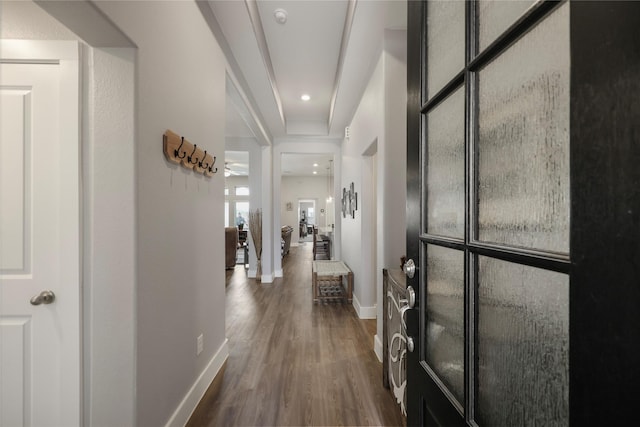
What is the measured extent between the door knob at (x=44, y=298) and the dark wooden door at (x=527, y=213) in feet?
5.02

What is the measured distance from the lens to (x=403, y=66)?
2.47 m

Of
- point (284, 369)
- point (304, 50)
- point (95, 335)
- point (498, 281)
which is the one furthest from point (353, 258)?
point (498, 281)

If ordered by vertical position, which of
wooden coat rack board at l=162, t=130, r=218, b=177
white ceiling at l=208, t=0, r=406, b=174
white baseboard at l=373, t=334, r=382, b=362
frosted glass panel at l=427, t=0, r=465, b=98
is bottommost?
white baseboard at l=373, t=334, r=382, b=362

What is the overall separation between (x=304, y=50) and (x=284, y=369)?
322 cm

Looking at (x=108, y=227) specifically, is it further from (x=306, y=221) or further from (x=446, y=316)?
(x=306, y=221)

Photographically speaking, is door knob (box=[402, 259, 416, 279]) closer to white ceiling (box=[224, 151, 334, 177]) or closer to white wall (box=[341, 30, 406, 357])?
white wall (box=[341, 30, 406, 357])

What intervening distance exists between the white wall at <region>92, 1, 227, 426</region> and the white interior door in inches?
10.3

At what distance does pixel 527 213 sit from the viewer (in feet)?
1.73

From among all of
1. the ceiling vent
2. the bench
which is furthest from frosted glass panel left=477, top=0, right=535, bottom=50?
the bench

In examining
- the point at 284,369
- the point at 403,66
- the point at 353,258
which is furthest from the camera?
the point at 353,258

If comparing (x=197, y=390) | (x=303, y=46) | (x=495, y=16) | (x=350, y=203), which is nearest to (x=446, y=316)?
(x=495, y=16)

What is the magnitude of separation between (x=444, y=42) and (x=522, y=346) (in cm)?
80

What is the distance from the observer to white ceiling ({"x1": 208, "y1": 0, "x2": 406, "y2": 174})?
2.12m

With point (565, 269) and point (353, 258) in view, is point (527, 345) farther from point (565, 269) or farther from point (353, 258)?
point (353, 258)
